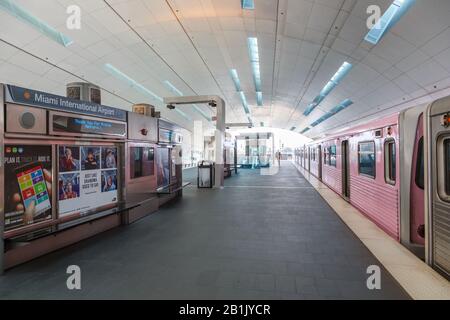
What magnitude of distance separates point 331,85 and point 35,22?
14458 mm

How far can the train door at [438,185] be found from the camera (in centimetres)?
243

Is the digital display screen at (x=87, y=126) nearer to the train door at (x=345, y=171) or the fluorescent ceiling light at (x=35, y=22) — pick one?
the fluorescent ceiling light at (x=35, y=22)

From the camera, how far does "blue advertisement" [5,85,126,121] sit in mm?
2748

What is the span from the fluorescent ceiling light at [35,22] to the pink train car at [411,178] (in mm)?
9634

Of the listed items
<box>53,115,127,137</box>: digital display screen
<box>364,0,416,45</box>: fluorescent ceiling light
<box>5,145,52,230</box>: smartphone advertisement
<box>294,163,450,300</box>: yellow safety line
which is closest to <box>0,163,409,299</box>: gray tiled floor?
<box>294,163,450,300</box>: yellow safety line

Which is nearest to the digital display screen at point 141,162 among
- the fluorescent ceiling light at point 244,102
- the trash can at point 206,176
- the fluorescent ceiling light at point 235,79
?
the trash can at point 206,176

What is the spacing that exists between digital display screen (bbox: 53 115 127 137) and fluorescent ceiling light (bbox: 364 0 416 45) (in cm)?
771

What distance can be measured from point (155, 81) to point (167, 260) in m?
12.2

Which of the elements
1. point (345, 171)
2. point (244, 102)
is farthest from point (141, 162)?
point (244, 102)

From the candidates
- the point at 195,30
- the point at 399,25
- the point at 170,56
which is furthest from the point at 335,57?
the point at 170,56

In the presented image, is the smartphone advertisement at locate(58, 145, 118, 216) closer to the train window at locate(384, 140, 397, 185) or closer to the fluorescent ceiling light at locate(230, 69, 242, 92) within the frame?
the train window at locate(384, 140, 397, 185)

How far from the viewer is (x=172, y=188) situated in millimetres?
7012
